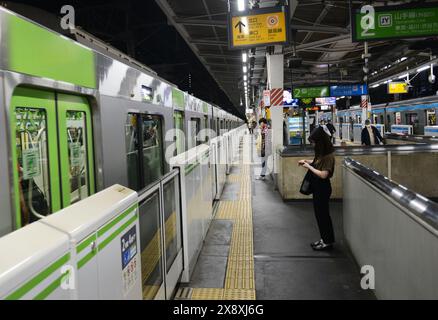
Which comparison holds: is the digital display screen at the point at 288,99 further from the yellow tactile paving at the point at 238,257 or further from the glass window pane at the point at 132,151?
the glass window pane at the point at 132,151

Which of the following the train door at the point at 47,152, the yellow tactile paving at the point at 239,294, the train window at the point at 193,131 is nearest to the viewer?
the train door at the point at 47,152

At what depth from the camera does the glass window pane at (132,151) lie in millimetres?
4665

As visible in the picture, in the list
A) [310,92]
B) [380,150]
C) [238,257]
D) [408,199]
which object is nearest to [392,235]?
[408,199]

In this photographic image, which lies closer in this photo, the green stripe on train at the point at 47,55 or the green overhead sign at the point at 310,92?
the green stripe on train at the point at 47,55

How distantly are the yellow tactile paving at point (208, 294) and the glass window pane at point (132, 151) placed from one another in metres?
1.49

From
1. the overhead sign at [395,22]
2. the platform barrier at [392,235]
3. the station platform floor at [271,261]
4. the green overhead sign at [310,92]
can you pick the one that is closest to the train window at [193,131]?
the station platform floor at [271,261]

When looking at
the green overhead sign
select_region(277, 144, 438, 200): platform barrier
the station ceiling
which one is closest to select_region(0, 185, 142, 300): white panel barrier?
select_region(277, 144, 438, 200): platform barrier

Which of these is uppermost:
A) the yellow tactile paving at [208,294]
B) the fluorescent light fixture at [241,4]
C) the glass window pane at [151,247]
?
the fluorescent light fixture at [241,4]

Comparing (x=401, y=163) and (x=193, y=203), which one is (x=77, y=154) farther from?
(x=401, y=163)

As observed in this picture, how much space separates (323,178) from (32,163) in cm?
316

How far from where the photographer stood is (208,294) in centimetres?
380

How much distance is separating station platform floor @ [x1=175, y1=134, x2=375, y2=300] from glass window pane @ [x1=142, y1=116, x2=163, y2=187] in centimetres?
120

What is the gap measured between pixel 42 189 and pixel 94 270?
148 cm
